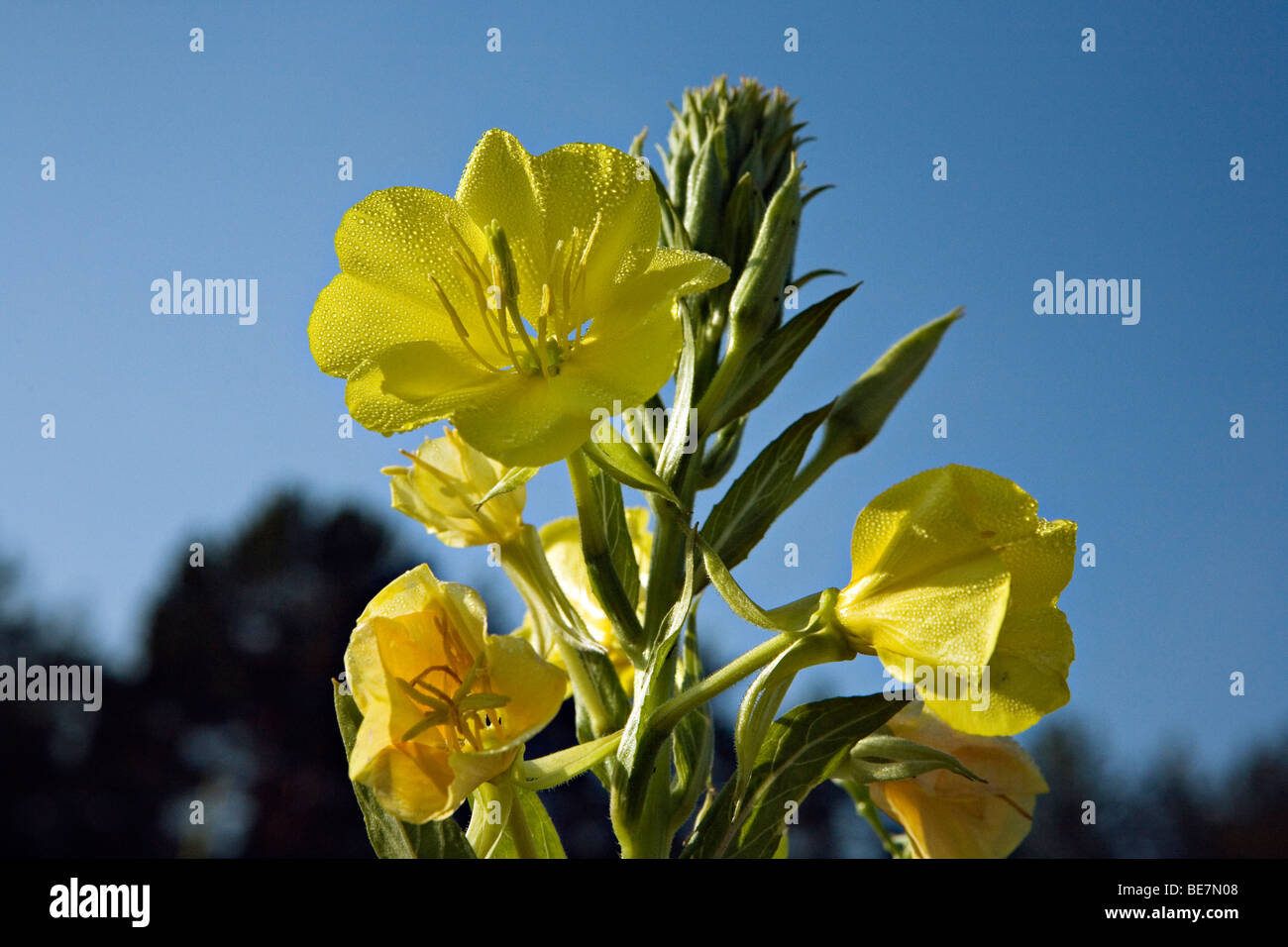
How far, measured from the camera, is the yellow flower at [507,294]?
38.2 inches

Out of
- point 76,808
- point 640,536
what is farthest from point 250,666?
point 640,536

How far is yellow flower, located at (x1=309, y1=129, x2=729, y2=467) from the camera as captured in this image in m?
0.97

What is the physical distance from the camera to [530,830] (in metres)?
1.16

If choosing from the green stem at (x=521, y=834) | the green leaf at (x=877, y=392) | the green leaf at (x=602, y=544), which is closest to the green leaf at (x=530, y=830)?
the green stem at (x=521, y=834)

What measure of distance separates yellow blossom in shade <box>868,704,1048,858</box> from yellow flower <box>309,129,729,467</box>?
634 mm

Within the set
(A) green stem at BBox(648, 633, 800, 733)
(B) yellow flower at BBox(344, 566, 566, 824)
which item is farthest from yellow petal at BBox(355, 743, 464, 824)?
(A) green stem at BBox(648, 633, 800, 733)

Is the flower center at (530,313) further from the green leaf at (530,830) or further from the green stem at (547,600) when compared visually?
the green leaf at (530,830)

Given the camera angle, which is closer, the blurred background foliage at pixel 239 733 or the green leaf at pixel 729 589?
the green leaf at pixel 729 589

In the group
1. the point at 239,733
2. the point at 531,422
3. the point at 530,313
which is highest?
the point at 530,313

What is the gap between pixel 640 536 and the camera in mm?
1479

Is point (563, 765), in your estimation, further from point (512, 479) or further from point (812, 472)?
point (812, 472)

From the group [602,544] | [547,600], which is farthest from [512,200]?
[547,600]

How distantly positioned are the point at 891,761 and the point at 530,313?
629mm

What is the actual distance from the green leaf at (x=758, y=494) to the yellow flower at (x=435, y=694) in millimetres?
271
